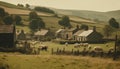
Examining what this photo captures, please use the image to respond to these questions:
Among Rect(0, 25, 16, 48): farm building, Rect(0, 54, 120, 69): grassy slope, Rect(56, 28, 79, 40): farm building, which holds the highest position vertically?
Rect(0, 54, 120, 69): grassy slope

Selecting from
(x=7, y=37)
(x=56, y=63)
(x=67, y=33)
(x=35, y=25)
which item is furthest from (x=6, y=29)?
(x=35, y=25)

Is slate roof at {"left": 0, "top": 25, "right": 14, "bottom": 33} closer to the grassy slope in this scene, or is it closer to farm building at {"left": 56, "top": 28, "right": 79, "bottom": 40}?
the grassy slope

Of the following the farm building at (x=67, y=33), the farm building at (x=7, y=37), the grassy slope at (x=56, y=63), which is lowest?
the farm building at (x=67, y=33)


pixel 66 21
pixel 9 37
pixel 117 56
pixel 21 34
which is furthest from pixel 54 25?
pixel 117 56

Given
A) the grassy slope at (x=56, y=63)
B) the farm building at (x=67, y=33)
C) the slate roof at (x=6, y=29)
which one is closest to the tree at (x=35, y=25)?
the farm building at (x=67, y=33)

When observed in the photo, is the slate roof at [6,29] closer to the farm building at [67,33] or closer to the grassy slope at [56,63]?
the grassy slope at [56,63]

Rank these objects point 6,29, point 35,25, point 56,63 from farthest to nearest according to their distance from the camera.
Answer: point 35,25
point 6,29
point 56,63

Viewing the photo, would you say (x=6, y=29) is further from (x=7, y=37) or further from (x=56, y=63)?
(x=56, y=63)

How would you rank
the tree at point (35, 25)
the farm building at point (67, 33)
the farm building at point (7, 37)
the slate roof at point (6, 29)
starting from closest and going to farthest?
the farm building at point (7, 37)
the slate roof at point (6, 29)
the farm building at point (67, 33)
the tree at point (35, 25)

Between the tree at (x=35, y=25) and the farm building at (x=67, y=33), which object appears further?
the tree at (x=35, y=25)

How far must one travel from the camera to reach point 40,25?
514ft

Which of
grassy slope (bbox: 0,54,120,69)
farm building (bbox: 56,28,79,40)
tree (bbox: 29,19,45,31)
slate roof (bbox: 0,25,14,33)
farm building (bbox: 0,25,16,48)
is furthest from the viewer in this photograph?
tree (bbox: 29,19,45,31)

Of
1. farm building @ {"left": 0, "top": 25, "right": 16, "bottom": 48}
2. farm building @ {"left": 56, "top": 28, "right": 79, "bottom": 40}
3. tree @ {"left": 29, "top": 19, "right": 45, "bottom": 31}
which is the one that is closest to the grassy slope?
farm building @ {"left": 0, "top": 25, "right": 16, "bottom": 48}

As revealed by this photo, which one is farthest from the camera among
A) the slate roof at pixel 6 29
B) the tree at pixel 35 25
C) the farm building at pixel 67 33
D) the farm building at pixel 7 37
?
the tree at pixel 35 25
